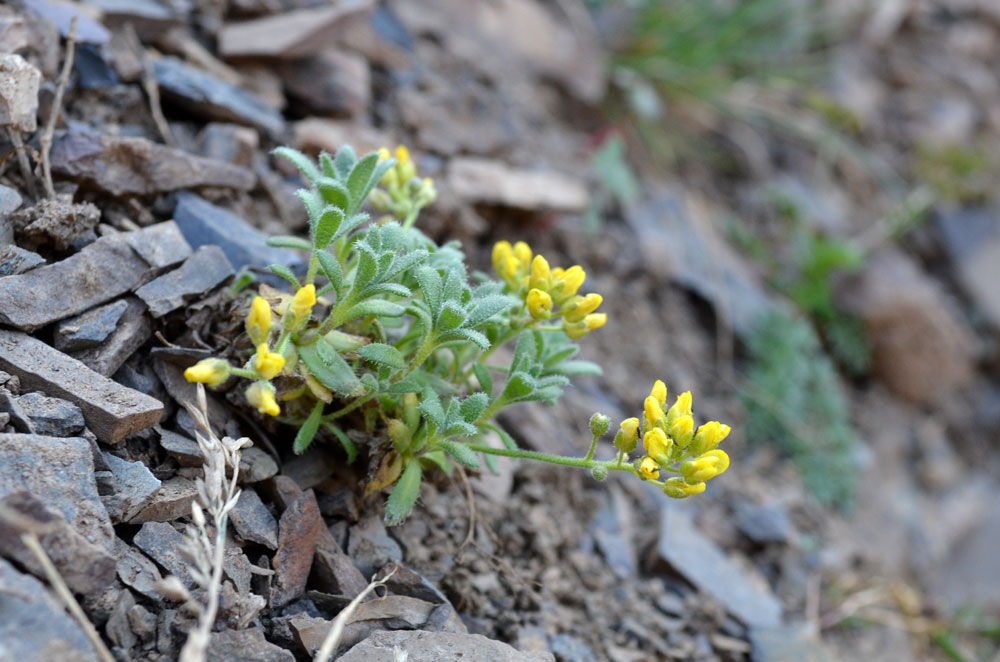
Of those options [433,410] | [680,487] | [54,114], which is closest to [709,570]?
[680,487]

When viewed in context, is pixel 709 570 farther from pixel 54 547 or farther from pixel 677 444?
pixel 54 547

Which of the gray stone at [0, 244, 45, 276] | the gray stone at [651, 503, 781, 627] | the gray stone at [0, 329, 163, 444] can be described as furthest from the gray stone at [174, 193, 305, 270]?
the gray stone at [651, 503, 781, 627]

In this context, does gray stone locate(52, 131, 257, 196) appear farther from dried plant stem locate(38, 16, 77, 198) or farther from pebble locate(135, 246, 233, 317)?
pebble locate(135, 246, 233, 317)

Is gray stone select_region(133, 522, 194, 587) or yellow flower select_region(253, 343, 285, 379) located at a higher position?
yellow flower select_region(253, 343, 285, 379)

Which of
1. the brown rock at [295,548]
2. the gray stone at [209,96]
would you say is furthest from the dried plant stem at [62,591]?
the gray stone at [209,96]

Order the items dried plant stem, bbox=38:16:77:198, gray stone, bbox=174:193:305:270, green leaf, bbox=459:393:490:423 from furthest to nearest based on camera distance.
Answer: gray stone, bbox=174:193:305:270 → dried plant stem, bbox=38:16:77:198 → green leaf, bbox=459:393:490:423

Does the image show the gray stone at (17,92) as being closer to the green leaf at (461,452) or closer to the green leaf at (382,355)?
the green leaf at (382,355)

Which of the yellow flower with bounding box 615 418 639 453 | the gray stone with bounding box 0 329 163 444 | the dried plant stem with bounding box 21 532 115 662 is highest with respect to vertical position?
the yellow flower with bounding box 615 418 639 453
